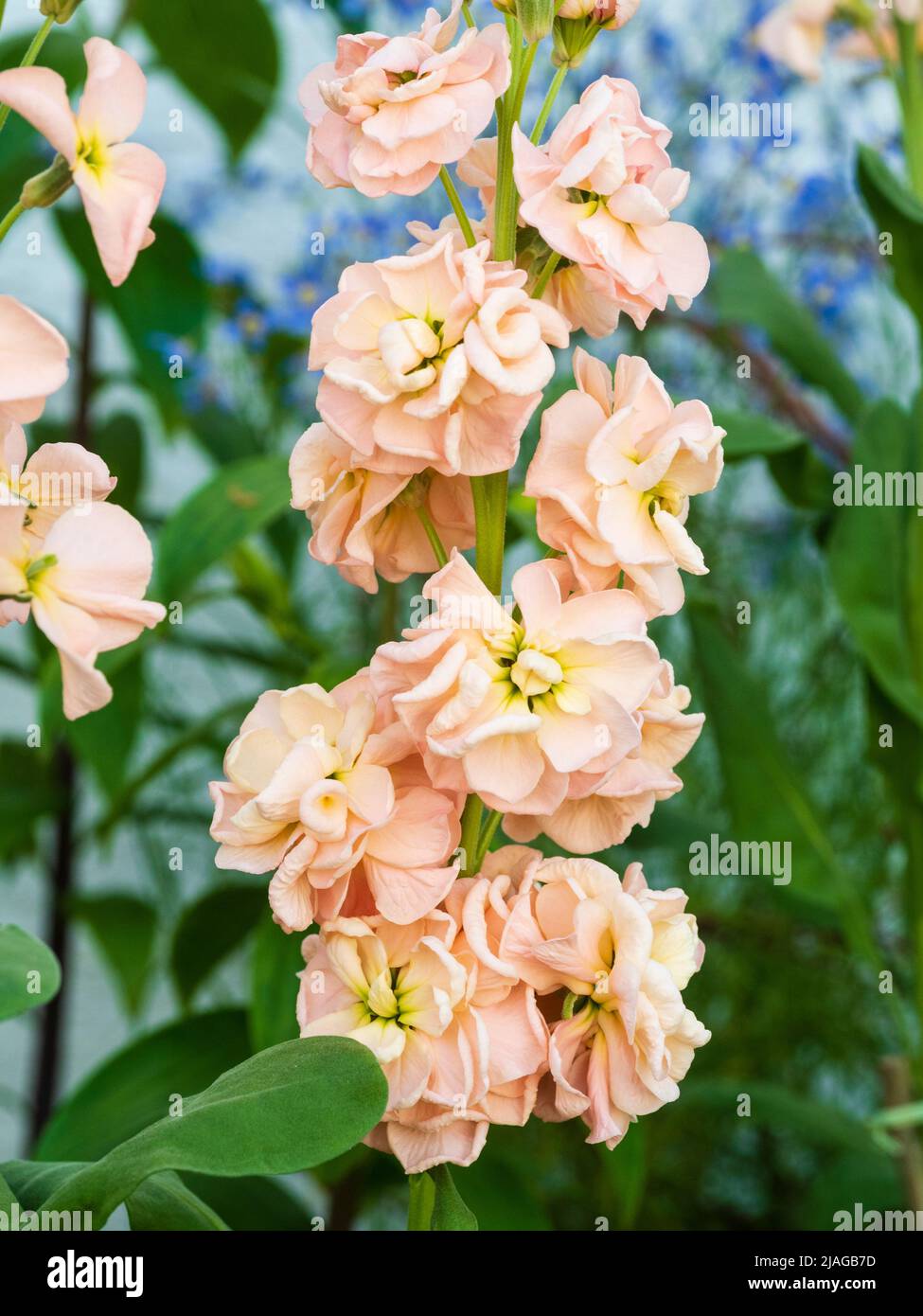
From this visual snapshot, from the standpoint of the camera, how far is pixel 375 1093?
29 cm

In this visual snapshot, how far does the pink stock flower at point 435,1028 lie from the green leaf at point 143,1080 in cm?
38

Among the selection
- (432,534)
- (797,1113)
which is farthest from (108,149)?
(797,1113)

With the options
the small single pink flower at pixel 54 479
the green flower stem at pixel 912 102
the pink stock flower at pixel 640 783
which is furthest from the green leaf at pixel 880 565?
the small single pink flower at pixel 54 479

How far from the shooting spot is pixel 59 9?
311mm

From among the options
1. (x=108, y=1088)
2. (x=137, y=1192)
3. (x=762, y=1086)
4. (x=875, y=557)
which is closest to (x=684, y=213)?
(x=875, y=557)

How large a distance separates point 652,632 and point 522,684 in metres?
0.64

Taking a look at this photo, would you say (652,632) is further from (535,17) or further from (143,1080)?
(535,17)

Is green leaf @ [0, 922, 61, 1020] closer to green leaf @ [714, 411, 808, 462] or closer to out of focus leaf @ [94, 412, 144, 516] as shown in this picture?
green leaf @ [714, 411, 808, 462]

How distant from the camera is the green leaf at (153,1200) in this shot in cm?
34

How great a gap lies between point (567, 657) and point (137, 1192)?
172mm

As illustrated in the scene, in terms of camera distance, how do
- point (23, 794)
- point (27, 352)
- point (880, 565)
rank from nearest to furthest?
point (27, 352) → point (880, 565) → point (23, 794)

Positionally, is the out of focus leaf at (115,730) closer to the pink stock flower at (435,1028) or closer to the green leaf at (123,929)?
the green leaf at (123,929)

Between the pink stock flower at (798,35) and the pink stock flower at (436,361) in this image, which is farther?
the pink stock flower at (798,35)

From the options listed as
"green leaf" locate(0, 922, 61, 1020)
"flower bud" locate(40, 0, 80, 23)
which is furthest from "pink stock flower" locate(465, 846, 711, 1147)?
"flower bud" locate(40, 0, 80, 23)
